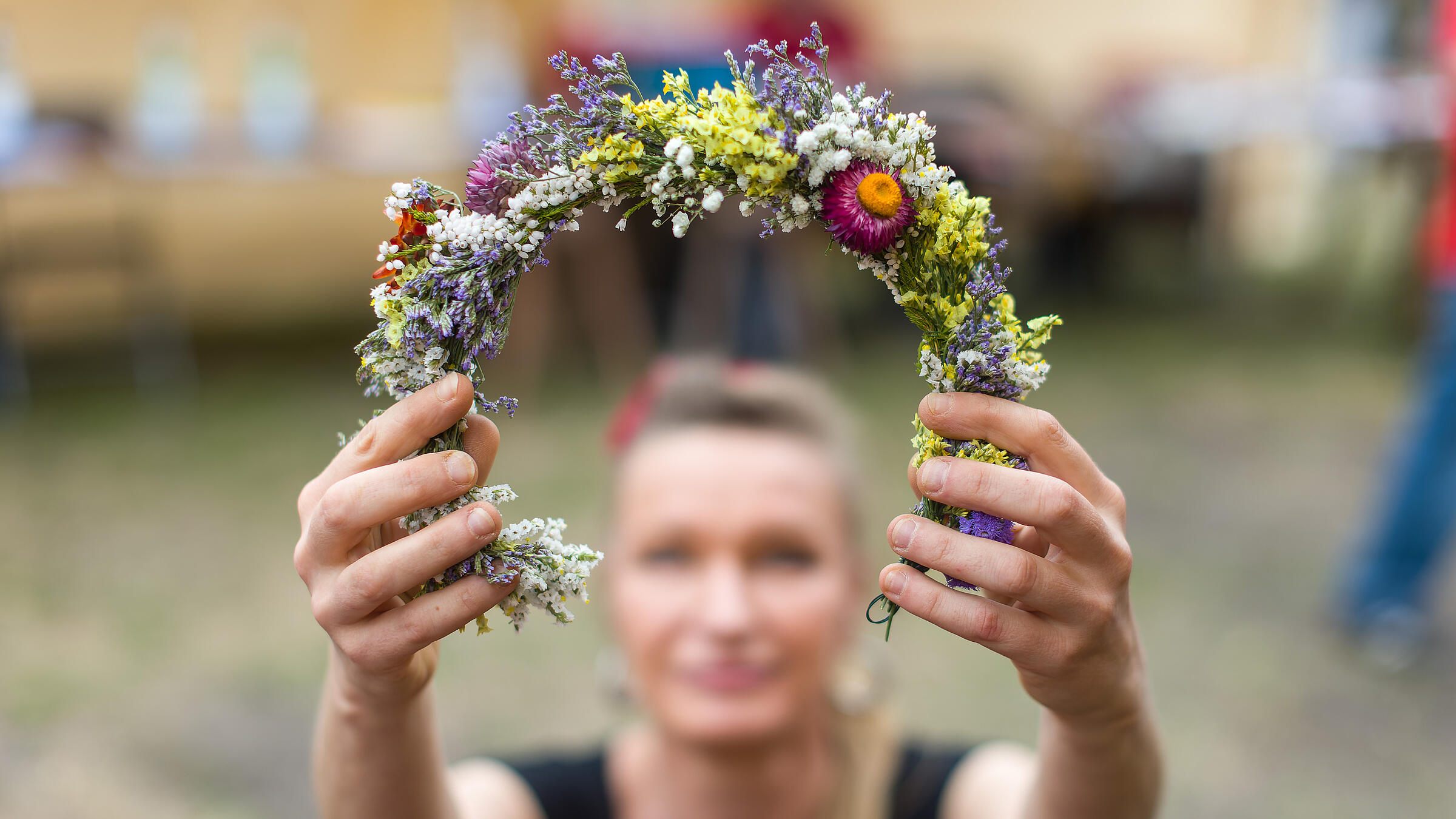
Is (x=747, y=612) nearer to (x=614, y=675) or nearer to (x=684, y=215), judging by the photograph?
(x=684, y=215)

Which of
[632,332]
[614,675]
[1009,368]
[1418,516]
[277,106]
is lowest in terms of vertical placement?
[1009,368]

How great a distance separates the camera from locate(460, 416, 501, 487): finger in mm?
1386

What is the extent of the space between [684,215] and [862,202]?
21cm

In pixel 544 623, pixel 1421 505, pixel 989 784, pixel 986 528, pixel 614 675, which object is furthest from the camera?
pixel 544 623

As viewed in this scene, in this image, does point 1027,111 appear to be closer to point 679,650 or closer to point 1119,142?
point 1119,142

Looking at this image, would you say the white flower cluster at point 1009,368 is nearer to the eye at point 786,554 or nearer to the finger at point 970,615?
the finger at point 970,615

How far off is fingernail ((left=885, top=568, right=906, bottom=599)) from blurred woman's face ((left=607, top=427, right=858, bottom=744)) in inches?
38.1

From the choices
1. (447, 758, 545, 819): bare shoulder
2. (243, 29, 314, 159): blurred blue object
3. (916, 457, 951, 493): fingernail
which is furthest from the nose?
(243, 29, 314, 159): blurred blue object

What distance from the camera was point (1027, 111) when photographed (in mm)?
11977

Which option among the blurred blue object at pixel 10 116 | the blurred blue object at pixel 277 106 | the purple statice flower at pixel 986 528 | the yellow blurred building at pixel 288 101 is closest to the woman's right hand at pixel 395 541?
the purple statice flower at pixel 986 528

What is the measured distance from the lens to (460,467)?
1.25 metres

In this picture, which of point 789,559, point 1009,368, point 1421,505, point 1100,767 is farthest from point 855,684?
point 1421,505

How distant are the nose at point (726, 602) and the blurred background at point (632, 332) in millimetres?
843

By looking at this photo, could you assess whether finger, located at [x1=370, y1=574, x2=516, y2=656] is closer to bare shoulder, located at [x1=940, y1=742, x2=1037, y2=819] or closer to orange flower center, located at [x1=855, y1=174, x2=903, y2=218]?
orange flower center, located at [x1=855, y1=174, x2=903, y2=218]
